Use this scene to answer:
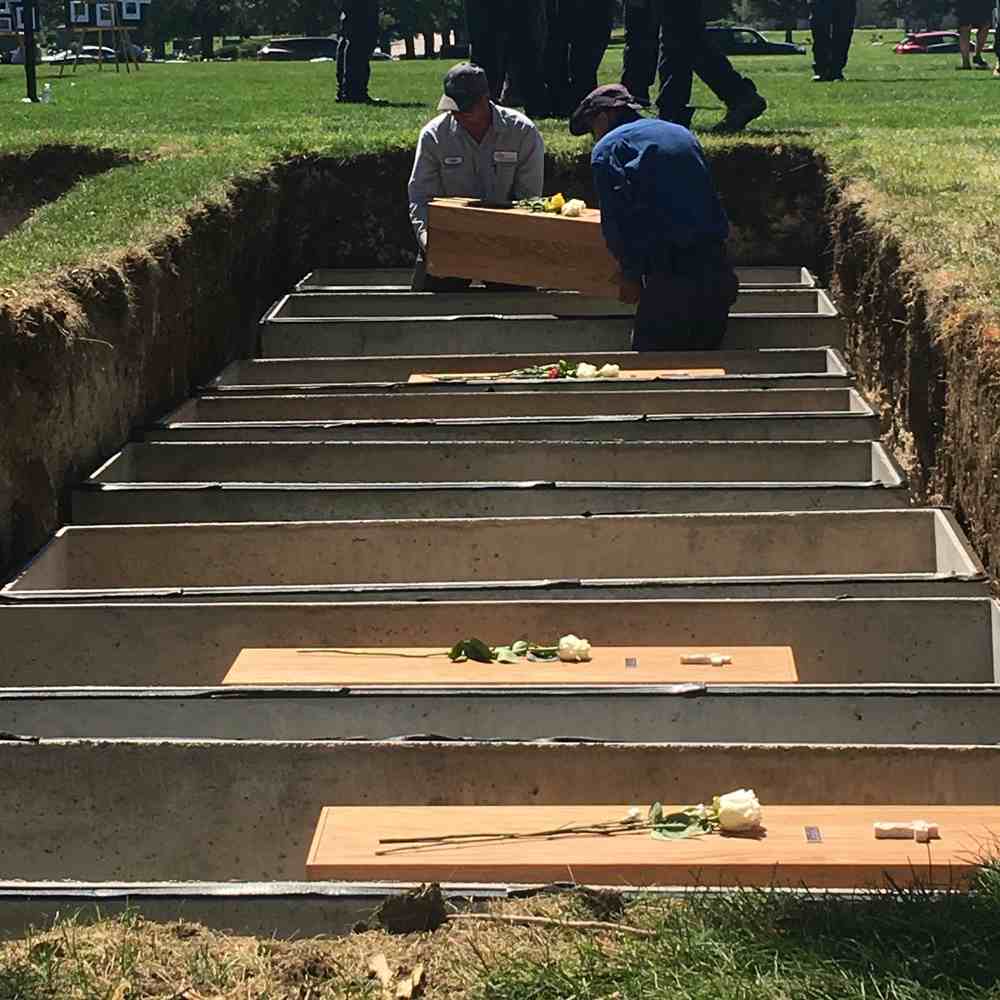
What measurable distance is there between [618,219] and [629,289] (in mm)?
503

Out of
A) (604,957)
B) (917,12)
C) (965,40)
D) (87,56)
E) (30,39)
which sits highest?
(30,39)

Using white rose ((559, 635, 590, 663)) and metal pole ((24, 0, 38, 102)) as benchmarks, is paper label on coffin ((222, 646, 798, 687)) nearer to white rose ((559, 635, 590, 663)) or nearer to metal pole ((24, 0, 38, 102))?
white rose ((559, 635, 590, 663))

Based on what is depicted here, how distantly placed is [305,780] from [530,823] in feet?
2.12

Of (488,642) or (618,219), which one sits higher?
(618,219)

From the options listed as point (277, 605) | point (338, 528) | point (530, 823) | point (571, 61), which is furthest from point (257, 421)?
point (571, 61)

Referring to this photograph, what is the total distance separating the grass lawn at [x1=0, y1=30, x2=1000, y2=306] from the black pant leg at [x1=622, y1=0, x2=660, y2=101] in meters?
0.69

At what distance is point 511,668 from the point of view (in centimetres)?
571

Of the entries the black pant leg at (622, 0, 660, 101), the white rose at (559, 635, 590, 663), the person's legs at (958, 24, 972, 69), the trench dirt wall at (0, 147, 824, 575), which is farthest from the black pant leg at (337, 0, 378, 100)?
the white rose at (559, 635, 590, 663)

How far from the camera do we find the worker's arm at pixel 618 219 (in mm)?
9305

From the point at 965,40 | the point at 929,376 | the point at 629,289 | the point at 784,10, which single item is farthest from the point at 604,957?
the point at 784,10

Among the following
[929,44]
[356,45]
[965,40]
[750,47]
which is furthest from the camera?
[929,44]

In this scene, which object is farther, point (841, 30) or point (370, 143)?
point (841, 30)

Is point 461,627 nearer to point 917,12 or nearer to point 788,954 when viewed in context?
point 788,954

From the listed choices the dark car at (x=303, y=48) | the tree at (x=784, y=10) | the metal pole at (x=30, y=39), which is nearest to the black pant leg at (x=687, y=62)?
the metal pole at (x=30, y=39)
